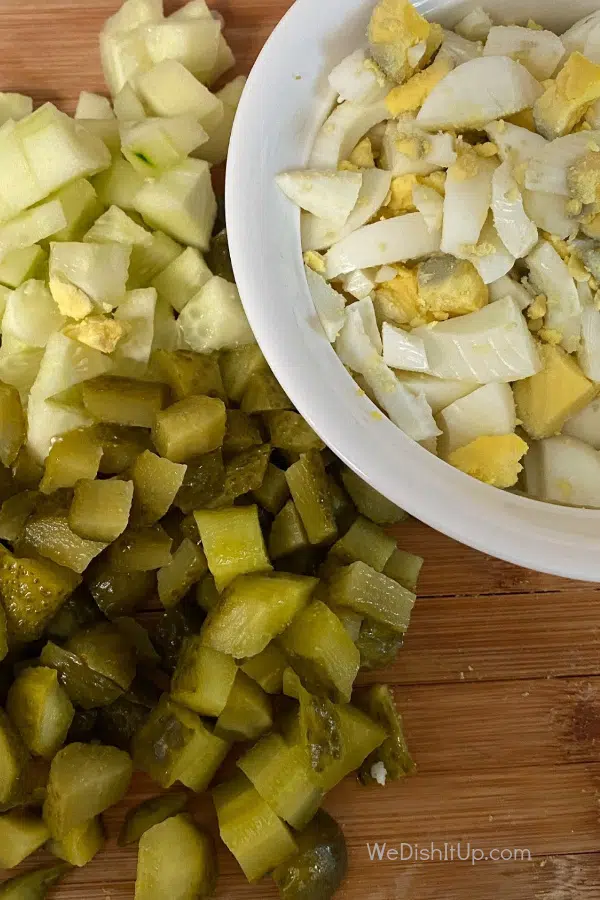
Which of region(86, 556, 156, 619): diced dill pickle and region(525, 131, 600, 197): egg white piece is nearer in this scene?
region(525, 131, 600, 197): egg white piece

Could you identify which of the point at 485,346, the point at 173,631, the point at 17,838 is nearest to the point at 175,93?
the point at 485,346

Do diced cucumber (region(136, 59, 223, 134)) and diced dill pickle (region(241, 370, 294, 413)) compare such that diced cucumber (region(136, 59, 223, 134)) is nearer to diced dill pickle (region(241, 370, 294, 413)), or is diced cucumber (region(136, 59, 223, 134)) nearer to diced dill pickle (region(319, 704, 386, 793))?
diced dill pickle (region(241, 370, 294, 413))

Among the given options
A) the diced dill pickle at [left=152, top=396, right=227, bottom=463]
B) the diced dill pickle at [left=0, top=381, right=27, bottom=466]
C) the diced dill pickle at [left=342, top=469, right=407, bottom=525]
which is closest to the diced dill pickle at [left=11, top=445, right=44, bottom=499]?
the diced dill pickle at [left=0, top=381, right=27, bottom=466]

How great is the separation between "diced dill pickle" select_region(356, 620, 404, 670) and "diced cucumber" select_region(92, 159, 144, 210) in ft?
2.88

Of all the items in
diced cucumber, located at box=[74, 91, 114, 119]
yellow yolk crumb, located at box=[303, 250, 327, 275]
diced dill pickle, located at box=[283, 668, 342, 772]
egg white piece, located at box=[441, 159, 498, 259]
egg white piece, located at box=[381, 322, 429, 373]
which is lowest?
diced dill pickle, located at box=[283, 668, 342, 772]

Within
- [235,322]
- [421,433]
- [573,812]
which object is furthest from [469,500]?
[573,812]

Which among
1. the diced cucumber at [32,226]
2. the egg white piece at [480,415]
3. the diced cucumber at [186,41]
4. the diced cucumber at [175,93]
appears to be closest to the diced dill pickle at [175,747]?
the egg white piece at [480,415]

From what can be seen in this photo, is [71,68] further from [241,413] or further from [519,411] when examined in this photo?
[519,411]

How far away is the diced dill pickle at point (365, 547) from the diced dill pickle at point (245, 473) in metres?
0.18

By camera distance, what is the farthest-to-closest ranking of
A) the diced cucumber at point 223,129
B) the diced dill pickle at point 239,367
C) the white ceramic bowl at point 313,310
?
the diced cucumber at point 223,129 < the diced dill pickle at point 239,367 < the white ceramic bowl at point 313,310

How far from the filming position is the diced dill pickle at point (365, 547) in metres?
1.41

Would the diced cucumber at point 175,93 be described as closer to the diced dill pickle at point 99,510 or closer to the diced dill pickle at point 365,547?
the diced dill pickle at point 99,510

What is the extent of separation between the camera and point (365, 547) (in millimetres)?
1412

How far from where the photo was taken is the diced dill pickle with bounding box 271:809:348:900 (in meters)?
1.29
